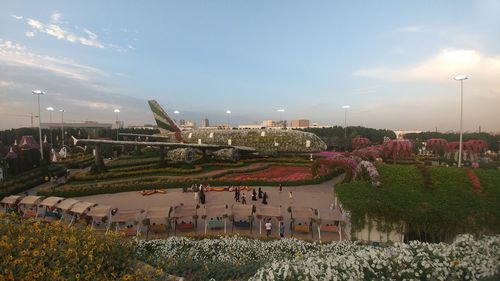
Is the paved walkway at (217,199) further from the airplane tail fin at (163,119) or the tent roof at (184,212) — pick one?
the airplane tail fin at (163,119)

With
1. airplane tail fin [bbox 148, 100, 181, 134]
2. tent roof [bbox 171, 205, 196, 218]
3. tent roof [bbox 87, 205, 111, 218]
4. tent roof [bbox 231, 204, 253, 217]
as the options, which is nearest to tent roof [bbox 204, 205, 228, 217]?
tent roof [bbox 231, 204, 253, 217]

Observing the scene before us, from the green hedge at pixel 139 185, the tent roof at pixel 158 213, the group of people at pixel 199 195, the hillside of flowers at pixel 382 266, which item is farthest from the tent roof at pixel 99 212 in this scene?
the green hedge at pixel 139 185

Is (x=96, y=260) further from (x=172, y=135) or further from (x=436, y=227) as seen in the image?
(x=172, y=135)

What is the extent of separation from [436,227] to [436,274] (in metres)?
8.61

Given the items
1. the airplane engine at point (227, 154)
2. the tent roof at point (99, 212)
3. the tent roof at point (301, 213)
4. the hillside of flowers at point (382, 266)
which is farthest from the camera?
the airplane engine at point (227, 154)

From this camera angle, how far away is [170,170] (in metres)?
39.6

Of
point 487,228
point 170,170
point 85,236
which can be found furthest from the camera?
point 170,170

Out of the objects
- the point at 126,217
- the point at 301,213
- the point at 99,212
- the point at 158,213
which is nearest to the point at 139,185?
the point at 99,212

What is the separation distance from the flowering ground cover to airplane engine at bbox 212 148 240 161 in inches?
240

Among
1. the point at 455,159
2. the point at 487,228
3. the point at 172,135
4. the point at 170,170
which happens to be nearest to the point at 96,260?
the point at 487,228

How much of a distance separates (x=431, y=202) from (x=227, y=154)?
106 ft

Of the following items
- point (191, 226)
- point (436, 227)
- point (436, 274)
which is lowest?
point (191, 226)

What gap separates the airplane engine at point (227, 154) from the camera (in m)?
45.8

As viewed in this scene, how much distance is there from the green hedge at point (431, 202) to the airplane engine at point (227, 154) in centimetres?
2795
